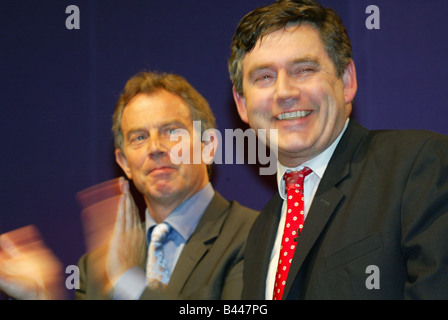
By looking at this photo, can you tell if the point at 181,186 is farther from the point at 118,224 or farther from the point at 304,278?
the point at 304,278

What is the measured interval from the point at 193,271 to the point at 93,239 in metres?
0.76

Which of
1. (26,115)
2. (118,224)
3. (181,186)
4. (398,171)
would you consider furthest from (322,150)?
(26,115)

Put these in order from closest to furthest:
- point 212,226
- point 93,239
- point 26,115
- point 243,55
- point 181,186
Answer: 1. point 243,55
2. point 212,226
3. point 181,186
4. point 93,239
5. point 26,115

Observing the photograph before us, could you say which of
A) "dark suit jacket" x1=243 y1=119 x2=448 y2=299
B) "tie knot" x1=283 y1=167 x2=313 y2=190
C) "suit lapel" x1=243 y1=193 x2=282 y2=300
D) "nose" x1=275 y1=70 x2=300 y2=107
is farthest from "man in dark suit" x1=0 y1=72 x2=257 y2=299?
"nose" x1=275 y1=70 x2=300 y2=107

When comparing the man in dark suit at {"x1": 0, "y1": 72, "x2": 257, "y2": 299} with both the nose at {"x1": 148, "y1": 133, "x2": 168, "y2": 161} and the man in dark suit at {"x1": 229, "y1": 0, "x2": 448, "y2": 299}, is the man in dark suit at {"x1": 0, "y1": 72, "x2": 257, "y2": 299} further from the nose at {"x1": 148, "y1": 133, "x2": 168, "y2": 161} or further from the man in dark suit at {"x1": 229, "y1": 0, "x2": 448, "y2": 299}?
the man in dark suit at {"x1": 229, "y1": 0, "x2": 448, "y2": 299}

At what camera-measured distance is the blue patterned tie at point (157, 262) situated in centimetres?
222

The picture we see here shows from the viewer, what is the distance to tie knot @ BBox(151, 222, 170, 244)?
92.4 inches

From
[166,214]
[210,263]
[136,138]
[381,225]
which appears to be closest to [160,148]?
[136,138]

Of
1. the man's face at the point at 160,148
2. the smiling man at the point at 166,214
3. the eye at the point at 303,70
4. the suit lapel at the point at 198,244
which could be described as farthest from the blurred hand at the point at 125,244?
the eye at the point at 303,70

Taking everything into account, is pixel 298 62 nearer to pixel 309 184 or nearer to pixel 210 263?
pixel 309 184

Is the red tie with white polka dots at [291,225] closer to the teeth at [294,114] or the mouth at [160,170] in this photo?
the teeth at [294,114]

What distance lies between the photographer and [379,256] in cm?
153

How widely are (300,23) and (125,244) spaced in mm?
1229

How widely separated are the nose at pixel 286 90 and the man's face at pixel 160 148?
726mm
